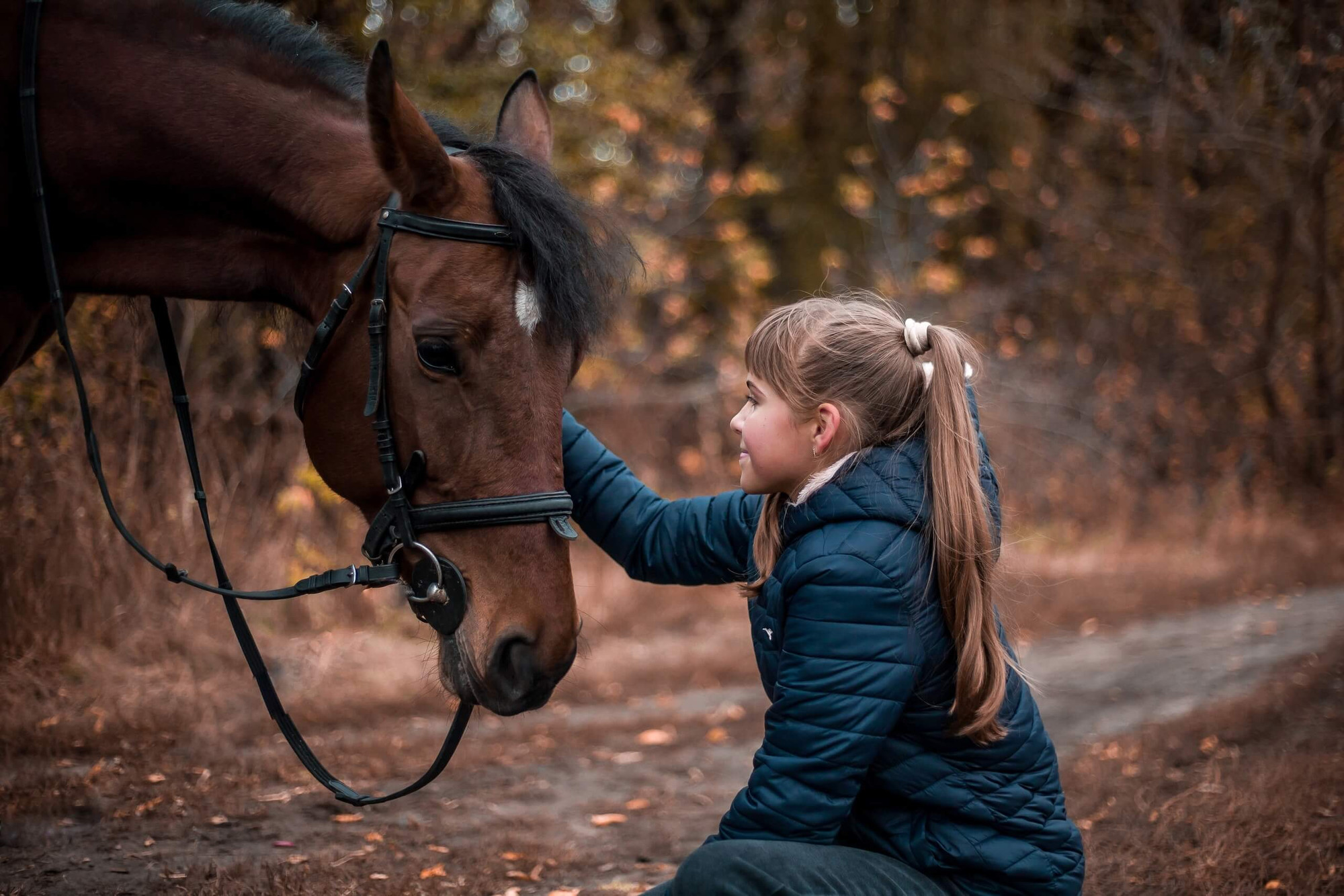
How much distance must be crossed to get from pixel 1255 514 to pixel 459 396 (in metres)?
8.60

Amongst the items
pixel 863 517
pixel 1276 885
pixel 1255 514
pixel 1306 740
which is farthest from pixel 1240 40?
pixel 863 517

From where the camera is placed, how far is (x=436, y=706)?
462cm

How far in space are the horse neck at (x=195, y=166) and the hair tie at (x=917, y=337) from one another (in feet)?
3.75

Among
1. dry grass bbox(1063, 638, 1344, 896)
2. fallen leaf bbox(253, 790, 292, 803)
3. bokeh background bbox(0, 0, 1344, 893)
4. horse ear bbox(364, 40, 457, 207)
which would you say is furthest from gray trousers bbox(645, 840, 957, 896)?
→ fallen leaf bbox(253, 790, 292, 803)

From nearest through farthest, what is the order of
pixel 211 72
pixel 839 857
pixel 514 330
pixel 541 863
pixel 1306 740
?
pixel 839 857, pixel 514 330, pixel 211 72, pixel 541 863, pixel 1306 740

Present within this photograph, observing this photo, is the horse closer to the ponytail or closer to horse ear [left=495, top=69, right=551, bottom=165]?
horse ear [left=495, top=69, right=551, bottom=165]

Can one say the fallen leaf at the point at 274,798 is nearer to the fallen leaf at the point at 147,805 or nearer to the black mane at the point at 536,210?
the fallen leaf at the point at 147,805

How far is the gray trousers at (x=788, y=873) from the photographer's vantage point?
1.73m

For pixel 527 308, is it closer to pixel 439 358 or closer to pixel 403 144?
pixel 439 358

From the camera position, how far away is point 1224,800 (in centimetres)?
309

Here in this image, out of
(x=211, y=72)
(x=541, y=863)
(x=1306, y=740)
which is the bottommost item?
(x=1306, y=740)

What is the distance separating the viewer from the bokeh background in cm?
328

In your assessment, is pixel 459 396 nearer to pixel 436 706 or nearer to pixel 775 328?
pixel 775 328

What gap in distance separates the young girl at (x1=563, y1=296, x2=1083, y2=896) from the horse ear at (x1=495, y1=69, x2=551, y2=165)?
33.1 inches
